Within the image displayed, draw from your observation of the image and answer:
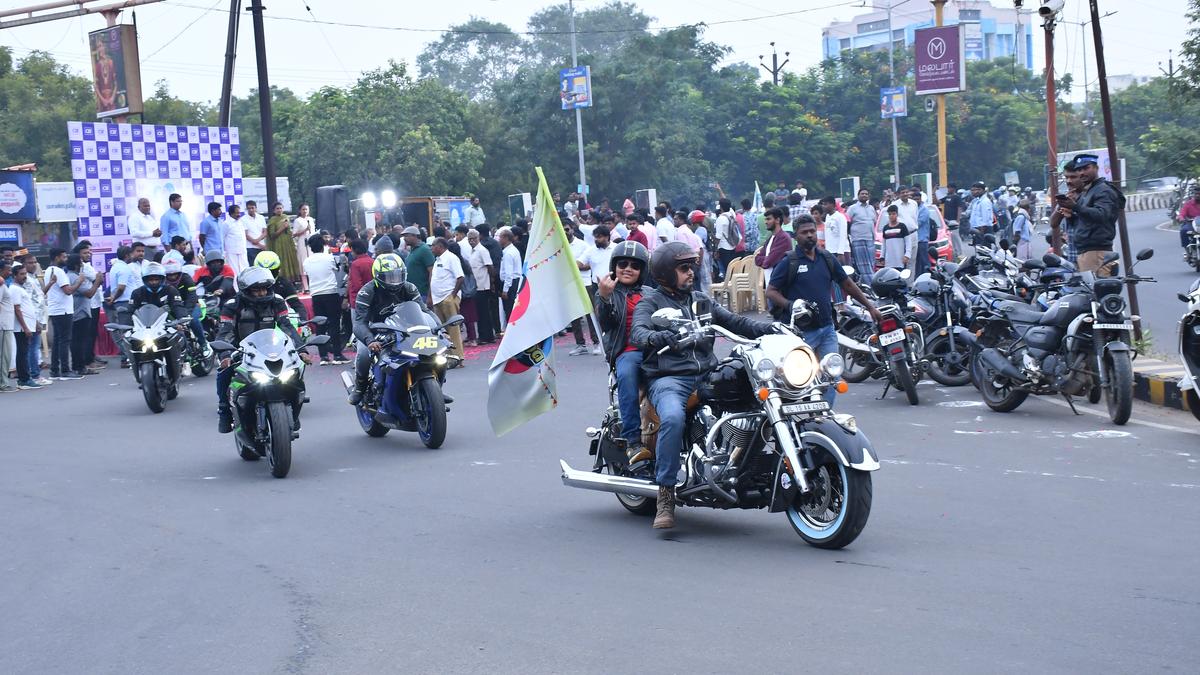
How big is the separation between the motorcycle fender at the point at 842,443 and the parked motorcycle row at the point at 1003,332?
4.90m

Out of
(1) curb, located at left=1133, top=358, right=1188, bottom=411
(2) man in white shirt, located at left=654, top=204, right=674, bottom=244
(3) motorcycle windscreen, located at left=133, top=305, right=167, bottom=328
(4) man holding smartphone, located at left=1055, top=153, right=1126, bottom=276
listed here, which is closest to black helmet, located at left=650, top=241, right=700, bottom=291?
(4) man holding smartphone, located at left=1055, top=153, right=1126, bottom=276

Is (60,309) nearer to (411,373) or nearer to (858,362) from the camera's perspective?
(411,373)

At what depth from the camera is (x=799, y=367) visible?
22.7 ft

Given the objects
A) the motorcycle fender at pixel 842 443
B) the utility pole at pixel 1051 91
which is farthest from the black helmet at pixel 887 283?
the motorcycle fender at pixel 842 443

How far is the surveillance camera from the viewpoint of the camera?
632 inches

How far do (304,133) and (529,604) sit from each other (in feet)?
172

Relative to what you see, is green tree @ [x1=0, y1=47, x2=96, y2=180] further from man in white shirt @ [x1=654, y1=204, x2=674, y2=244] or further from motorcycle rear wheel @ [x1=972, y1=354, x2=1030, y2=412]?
motorcycle rear wheel @ [x1=972, y1=354, x2=1030, y2=412]

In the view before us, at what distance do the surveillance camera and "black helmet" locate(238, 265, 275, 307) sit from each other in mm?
9972

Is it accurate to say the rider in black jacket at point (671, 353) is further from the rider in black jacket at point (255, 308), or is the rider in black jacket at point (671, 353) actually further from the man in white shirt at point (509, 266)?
the man in white shirt at point (509, 266)

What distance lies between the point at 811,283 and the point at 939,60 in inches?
989

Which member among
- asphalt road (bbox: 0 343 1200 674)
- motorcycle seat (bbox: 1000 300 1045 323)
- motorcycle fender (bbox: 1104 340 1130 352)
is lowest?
asphalt road (bbox: 0 343 1200 674)

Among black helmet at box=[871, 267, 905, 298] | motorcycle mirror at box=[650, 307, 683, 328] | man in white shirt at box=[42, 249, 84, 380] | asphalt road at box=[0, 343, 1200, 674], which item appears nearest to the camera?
asphalt road at box=[0, 343, 1200, 674]

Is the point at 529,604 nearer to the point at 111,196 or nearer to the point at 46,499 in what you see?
the point at 46,499

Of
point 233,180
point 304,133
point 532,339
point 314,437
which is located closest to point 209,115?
point 304,133
